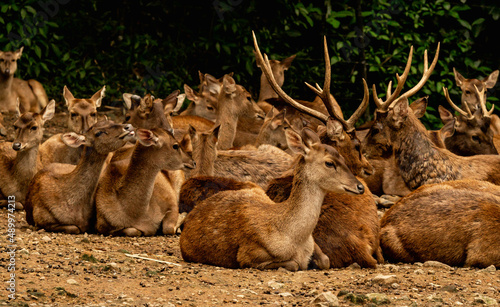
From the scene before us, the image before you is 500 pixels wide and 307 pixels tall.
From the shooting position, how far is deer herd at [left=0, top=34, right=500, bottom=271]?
19.0ft

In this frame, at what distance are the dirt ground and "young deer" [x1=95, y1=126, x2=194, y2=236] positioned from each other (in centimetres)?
69

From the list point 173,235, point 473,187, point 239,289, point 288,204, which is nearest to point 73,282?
point 239,289

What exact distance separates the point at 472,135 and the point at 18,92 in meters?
6.83

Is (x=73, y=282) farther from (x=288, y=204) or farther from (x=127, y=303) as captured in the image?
(x=288, y=204)

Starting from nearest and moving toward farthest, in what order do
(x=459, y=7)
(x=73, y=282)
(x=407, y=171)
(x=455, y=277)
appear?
(x=73, y=282)
(x=455, y=277)
(x=407, y=171)
(x=459, y=7)

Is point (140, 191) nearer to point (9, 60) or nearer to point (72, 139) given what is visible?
point (72, 139)

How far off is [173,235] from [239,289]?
2132 millimetres

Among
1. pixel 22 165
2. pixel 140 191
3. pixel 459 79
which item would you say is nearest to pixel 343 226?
pixel 140 191

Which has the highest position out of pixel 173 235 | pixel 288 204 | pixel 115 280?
pixel 288 204

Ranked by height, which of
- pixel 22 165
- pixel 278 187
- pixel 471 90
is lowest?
pixel 22 165

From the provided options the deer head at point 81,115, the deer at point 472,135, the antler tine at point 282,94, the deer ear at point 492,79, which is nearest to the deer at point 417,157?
the antler tine at point 282,94

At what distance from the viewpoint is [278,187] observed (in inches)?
263

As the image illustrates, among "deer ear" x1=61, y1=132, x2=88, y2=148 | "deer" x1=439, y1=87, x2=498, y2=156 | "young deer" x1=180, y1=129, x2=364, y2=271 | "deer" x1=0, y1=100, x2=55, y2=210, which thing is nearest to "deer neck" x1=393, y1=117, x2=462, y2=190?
"deer" x1=439, y1=87, x2=498, y2=156

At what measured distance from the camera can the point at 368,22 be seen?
39.8 ft
